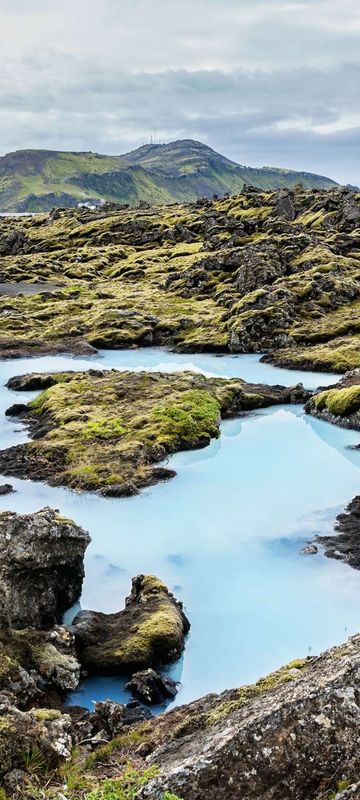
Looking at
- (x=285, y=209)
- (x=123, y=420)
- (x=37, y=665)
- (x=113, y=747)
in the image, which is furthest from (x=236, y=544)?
(x=285, y=209)

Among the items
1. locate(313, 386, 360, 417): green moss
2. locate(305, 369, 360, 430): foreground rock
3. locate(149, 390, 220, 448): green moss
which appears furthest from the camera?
locate(313, 386, 360, 417): green moss

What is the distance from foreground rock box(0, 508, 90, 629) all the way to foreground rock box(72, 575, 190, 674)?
46.9 inches

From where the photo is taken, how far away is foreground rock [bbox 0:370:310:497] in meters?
32.8

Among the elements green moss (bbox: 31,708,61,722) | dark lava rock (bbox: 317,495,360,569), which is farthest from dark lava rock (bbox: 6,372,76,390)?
green moss (bbox: 31,708,61,722)

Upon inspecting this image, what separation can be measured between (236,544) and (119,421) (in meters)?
15.6

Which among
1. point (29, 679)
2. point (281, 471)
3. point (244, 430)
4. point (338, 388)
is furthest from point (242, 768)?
point (338, 388)

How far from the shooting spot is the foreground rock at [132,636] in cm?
1777

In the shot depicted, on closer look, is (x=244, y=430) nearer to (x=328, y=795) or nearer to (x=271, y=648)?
(x=271, y=648)

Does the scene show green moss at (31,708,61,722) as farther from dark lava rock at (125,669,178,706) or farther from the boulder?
dark lava rock at (125,669,178,706)

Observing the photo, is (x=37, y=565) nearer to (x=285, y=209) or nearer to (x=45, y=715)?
(x=45, y=715)

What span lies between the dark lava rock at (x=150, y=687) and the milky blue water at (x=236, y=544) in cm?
29

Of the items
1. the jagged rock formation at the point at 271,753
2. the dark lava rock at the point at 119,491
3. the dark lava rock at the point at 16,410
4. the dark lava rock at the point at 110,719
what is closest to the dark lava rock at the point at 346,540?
the dark lava rock at the point at 119,491

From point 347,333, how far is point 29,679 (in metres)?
55.0

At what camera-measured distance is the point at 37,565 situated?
18.7 m
